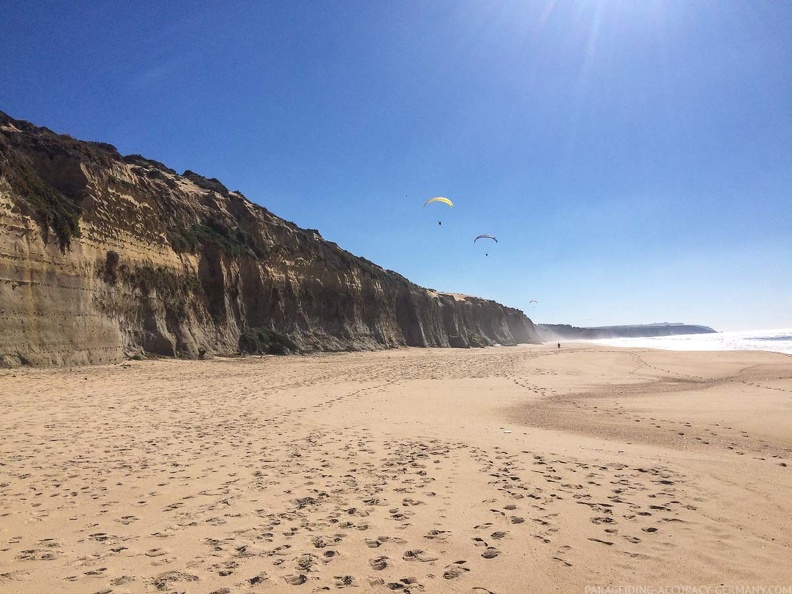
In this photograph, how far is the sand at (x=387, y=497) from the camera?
3557mm

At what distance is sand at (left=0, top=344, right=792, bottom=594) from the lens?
356 centimetres

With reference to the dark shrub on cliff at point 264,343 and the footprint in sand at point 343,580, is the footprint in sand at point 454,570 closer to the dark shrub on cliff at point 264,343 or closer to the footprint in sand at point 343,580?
the footprint in sand at point 343,580

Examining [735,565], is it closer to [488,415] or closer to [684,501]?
[684,501]

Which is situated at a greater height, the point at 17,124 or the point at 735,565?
the point at 17,124

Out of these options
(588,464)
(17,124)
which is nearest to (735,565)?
(588,464)

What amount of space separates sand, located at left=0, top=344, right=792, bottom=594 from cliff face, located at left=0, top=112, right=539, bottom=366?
778 centimetres

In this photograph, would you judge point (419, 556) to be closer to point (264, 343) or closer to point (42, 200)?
point (42, 200)

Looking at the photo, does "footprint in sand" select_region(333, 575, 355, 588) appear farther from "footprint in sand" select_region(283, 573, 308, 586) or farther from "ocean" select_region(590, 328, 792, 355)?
"ocean" select_region(590, 328, 792, 355)

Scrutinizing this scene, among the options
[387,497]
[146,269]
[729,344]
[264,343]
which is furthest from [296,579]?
[729,344]

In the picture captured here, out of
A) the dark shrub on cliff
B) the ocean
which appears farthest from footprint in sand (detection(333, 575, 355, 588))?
the ocean

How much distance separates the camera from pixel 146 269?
24141 millimetres

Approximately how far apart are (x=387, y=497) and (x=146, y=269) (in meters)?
23.7

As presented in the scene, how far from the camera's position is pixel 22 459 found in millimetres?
6410

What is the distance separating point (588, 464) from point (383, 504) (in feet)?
11.4
